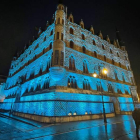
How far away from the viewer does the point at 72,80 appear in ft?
52.2

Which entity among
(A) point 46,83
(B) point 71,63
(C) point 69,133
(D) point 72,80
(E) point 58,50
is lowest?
(C) point 69,133

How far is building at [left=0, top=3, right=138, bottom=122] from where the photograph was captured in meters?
13.2

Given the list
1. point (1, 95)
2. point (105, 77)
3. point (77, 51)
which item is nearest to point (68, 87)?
point (77, 51)

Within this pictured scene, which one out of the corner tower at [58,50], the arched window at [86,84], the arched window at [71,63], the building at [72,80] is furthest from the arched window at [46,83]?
the arched window at [86,84]

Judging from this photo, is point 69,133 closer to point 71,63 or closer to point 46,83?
point 46,83

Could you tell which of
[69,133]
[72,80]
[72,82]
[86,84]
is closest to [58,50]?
[72,80]

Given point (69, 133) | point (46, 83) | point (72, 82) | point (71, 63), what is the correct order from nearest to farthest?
point (69, 133), point (72, 82), point (46, 83), point (71, 63)

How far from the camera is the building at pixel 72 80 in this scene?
13.2 m

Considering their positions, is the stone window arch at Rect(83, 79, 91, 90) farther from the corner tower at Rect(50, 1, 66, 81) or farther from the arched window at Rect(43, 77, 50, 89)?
the arched window at Rect(43, 77, 50, 89)

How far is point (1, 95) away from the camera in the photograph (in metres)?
44.7

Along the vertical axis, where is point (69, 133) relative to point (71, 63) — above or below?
below

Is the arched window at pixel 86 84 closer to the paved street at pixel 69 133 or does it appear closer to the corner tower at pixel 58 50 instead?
the corner tower at pixel 58 50

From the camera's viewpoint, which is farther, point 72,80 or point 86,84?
point 86,84

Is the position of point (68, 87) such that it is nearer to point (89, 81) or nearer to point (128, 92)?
point (89, 81)
